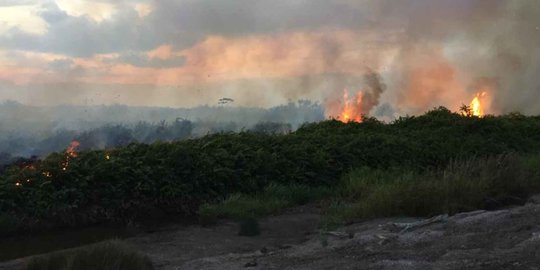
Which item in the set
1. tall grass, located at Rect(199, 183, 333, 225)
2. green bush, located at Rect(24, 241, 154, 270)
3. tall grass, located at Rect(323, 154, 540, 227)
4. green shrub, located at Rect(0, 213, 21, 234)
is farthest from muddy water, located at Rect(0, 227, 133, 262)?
tall grass, located at Rect(323, 154, 540, 227)

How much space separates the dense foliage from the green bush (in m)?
3.82

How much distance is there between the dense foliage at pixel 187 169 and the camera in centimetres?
1095

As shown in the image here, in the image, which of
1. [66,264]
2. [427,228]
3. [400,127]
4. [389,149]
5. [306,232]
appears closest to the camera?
[66,264]

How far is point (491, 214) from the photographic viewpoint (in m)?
8.60

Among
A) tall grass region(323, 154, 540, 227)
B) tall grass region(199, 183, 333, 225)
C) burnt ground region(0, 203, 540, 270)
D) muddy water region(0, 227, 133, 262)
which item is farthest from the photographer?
tall grass region(199, 183, 333, 225)

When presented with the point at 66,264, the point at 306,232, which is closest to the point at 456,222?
the point at 306,232

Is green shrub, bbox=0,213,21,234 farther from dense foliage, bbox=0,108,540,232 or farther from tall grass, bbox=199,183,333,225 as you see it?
tall grass, bbox=199,183,333,225

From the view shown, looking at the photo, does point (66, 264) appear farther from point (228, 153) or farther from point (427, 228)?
point (228, 153)

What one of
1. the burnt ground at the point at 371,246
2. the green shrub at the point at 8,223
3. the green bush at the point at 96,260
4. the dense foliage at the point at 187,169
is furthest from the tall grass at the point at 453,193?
the green shrub at the point at 8,223

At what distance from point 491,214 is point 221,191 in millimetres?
6238

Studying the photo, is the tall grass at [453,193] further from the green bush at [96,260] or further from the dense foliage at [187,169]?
the green bush at [96,260]

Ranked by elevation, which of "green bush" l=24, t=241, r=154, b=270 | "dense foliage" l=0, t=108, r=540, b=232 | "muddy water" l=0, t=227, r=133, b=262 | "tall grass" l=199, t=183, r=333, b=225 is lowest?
"muddy water" l=0, t=227, r=133, b=262

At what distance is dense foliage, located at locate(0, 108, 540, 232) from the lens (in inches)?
431

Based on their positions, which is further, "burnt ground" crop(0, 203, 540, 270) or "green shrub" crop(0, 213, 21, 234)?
"green shrub" crop(0, 213, 21, 234)
